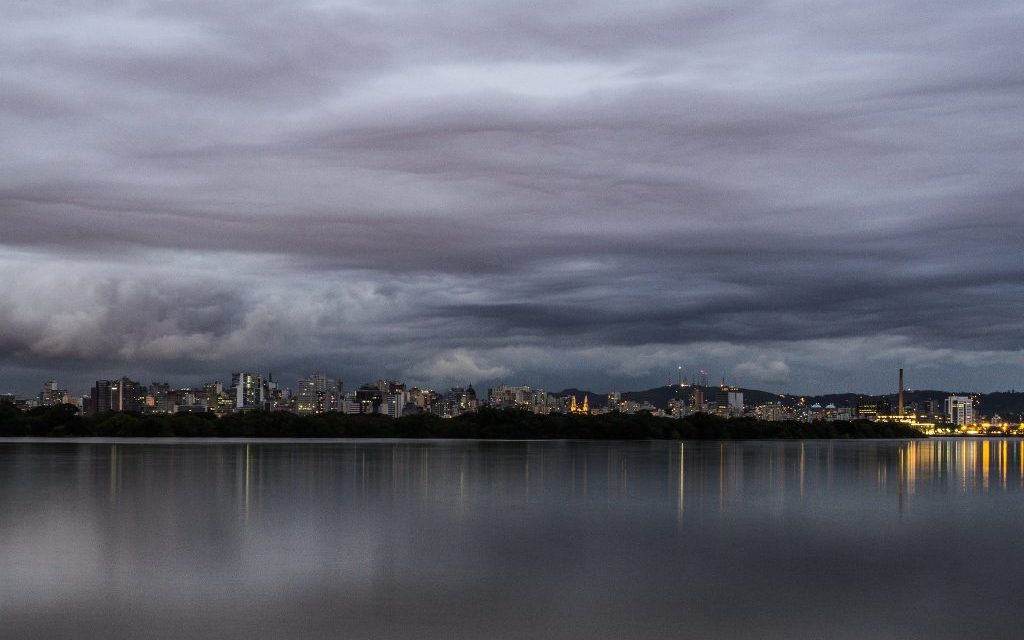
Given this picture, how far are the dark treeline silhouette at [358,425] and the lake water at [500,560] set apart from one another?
317 feet

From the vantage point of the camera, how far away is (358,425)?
151375 millimetres

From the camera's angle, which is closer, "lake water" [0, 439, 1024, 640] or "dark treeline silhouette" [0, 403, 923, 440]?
"lake water" [0, 439, 1024, 640]

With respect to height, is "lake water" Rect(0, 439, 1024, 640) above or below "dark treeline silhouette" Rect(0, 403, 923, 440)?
above

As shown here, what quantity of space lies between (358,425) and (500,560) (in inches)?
5064

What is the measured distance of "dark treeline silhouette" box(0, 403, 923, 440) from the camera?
139 meters

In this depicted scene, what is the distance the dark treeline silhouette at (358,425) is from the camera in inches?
5487

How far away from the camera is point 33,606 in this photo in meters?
18.6

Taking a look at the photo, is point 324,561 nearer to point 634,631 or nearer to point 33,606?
point 33,606

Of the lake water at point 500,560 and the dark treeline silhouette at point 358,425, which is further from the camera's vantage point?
the dark treeline silhouette at point 358,425

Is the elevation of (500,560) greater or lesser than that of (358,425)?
greater

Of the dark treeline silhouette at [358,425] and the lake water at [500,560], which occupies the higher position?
the lake water at [500,560]

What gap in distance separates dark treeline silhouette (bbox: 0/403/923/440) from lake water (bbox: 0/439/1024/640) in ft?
317

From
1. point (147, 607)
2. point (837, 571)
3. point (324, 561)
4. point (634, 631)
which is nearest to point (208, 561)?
point (324, 561)

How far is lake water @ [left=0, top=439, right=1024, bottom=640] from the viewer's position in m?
18.0
